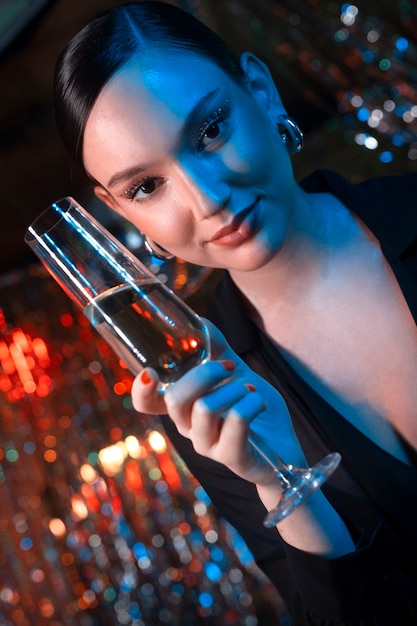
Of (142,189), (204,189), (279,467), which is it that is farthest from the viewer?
(142,189)

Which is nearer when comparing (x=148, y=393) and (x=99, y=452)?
(x=148, y=393)

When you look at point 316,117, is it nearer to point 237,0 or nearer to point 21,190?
point 237,0

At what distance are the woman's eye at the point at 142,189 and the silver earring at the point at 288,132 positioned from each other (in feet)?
1.06

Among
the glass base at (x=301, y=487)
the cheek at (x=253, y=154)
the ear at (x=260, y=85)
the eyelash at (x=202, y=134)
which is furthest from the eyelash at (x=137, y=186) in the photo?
the glass base at (x=301, y=487)

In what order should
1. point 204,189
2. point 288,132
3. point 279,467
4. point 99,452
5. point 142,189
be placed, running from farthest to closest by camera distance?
point 99,452 < point 288,132 < point 142,189 < point 204,189 < point 279,467

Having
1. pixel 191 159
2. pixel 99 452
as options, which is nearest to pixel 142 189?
pixel 191 159

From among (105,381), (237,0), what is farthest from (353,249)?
(105,381)

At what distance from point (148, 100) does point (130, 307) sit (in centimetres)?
46

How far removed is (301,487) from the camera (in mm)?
962

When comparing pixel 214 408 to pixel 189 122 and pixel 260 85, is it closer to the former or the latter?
pixel 189 122

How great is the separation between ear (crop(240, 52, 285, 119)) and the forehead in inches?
6.4

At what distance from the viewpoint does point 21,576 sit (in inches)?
145

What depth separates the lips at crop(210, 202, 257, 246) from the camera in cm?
125

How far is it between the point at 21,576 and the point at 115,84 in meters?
3.08
